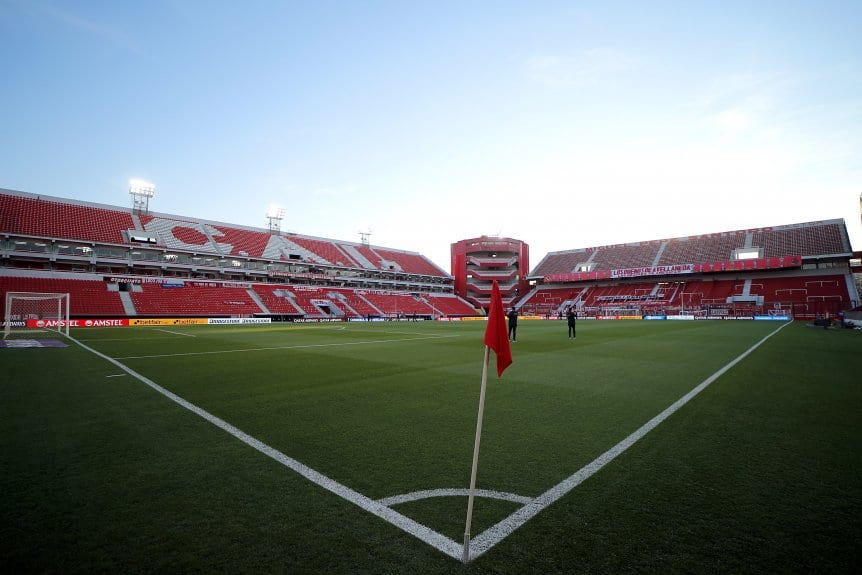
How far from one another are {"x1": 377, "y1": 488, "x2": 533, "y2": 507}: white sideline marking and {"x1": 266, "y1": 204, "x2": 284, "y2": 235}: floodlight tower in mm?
73629

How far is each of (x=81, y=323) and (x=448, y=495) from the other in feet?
155

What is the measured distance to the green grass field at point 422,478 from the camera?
2.43 meters

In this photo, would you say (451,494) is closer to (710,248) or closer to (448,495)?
(448,495)

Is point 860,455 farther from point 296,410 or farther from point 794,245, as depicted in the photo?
point 794,245

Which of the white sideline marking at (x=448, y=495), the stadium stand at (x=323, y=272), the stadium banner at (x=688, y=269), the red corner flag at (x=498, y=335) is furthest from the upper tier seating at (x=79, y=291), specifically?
the stadium banner at (x=688, y=269)

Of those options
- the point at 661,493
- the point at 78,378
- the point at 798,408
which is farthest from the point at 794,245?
the point at 78,378

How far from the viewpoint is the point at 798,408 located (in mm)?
6020

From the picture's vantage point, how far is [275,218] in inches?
2785

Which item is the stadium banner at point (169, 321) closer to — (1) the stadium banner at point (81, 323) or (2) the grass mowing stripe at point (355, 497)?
(1) the stadium banner at point (81, 323)

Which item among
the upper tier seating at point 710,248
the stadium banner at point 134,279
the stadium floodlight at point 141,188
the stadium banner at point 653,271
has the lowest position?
the stadium banner at point 134,279

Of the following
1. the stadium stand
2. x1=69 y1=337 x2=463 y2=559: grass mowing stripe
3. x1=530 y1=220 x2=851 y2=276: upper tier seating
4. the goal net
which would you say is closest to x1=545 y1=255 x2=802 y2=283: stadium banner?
the stadium stand

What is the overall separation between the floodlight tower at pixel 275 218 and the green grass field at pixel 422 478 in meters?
67.3

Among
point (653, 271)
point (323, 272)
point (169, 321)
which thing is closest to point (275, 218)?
Result: point (323, 272)

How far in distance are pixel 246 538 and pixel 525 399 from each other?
5013 mm
